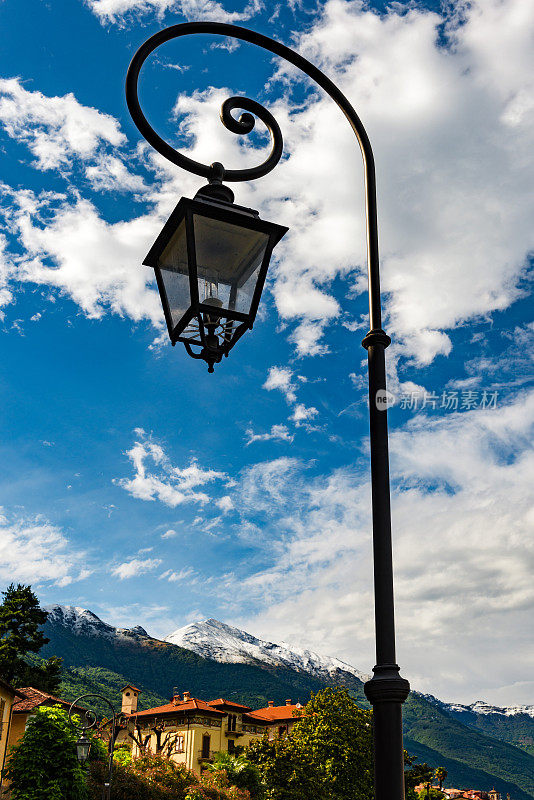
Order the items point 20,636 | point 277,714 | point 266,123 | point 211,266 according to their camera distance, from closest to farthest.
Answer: point 211,266 → point 266,123 → point 20,636 → point 277,714

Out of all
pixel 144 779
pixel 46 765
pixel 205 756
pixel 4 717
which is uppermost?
pixel 4 717

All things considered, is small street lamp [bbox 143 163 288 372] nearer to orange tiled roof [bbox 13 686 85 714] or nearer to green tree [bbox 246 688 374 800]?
green tree [bbox 246 688 374 800]

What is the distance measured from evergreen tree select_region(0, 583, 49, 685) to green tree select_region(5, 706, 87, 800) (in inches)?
794

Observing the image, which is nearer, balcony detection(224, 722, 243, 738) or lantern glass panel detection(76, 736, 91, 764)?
lantern glass panel detection(76, 736, 91, 764)

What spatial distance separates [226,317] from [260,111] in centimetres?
174

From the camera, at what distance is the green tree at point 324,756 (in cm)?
3228

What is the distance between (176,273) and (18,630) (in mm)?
53123

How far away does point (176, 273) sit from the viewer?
4.33m

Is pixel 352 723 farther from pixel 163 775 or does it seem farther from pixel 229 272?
pixel 229 272

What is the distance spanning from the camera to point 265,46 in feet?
15.9

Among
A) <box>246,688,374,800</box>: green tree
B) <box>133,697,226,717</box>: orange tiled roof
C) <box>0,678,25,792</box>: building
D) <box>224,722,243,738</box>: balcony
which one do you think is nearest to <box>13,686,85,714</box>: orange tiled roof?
<box>0,678,25,792</box>: building

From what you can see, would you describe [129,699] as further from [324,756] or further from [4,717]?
[324,756]

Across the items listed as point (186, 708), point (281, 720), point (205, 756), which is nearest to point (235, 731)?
point (205, 756)

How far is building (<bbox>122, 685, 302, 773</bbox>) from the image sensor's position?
181 ft
